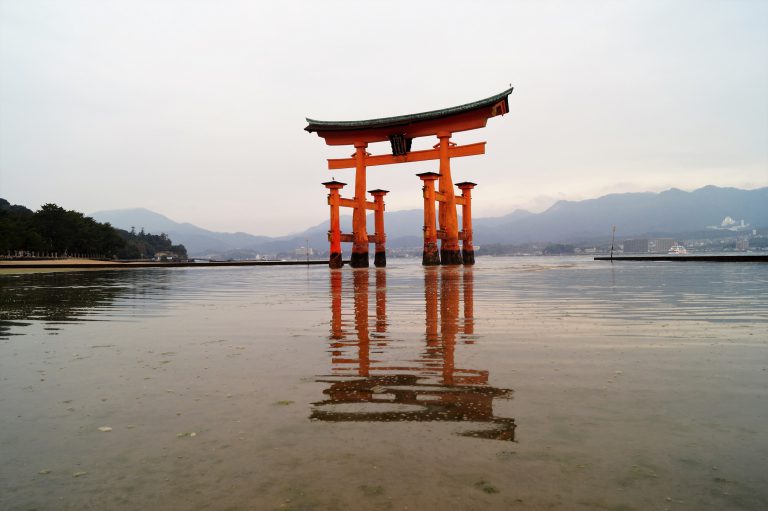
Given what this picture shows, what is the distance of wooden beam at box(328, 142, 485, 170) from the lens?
127ft

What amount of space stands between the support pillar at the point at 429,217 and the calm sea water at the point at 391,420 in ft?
111

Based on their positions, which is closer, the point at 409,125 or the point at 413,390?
the point at 413,390

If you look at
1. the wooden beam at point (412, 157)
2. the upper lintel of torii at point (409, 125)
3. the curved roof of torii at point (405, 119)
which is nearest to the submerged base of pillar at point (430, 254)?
the wooden beam at point (412, 157)

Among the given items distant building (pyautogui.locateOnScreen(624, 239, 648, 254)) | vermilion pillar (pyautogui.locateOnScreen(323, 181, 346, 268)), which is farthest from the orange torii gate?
distant building (pyautogui.locateOnScreen(624, 239, 648, 254))

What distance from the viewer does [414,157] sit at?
4253 cm

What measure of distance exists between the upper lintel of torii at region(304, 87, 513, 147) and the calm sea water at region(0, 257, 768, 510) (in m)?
33.1

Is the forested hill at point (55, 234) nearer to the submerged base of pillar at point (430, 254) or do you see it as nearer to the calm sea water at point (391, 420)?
the submerged base of pillar at point (430, 254)

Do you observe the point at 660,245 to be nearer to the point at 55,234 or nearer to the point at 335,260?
the point at 335,260

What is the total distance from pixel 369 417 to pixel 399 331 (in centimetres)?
353

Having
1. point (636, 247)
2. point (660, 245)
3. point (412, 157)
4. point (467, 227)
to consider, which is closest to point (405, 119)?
point (412, 157)

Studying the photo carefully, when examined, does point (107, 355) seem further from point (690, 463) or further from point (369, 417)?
point (690, 463)

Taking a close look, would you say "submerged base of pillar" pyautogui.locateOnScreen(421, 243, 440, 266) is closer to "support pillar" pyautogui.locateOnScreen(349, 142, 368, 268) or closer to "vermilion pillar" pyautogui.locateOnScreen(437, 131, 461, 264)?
"vermilion pillar" pyautogui.locateOnScreen(437, 131, 461, 264)

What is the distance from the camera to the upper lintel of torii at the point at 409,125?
1437 inches

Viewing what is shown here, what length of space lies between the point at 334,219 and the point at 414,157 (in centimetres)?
970
